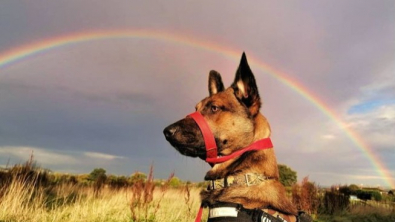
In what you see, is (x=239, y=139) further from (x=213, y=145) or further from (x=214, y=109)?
(x=214, y=109)

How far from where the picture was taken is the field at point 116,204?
9523 mm

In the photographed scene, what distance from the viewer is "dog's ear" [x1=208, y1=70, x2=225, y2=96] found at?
212 inches

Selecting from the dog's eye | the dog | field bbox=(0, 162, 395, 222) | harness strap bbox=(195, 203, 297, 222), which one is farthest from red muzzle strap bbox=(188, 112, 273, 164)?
field bbox=(0, 162, 395, 222)

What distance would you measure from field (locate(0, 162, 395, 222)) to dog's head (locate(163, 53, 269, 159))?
4930 mm

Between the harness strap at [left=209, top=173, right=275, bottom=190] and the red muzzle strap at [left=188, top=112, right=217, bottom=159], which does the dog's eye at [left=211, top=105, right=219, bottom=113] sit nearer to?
the red muzzle strap at [left=188, top=112, right=217, bottom=159]

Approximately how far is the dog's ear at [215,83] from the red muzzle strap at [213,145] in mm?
1236

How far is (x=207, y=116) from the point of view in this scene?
435 cm

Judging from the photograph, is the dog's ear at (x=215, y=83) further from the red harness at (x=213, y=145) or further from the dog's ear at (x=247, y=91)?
the red harness at (x=213, y=145)

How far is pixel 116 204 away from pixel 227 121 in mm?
10296

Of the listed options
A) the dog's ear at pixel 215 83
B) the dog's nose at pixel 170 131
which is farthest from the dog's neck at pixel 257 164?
the dog's ear at pixel 215 83

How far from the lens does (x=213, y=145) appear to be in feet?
13.5

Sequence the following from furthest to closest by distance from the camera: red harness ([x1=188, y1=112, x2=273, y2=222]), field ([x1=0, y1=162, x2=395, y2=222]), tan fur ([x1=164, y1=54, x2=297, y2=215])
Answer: field ([x1=0, y1=162, x2=395, y2=222]) < red harness ([x1=188, y1=112, x2=273, y2=222]) < tan fur ([x1=164, y1=54, x2=297, y2=215])

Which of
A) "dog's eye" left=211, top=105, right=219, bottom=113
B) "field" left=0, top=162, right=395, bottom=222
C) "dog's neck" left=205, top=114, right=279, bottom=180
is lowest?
"field" left=0, top=162, right=395, bottom=222

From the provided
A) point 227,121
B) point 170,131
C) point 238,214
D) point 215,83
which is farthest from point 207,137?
point 215,83
